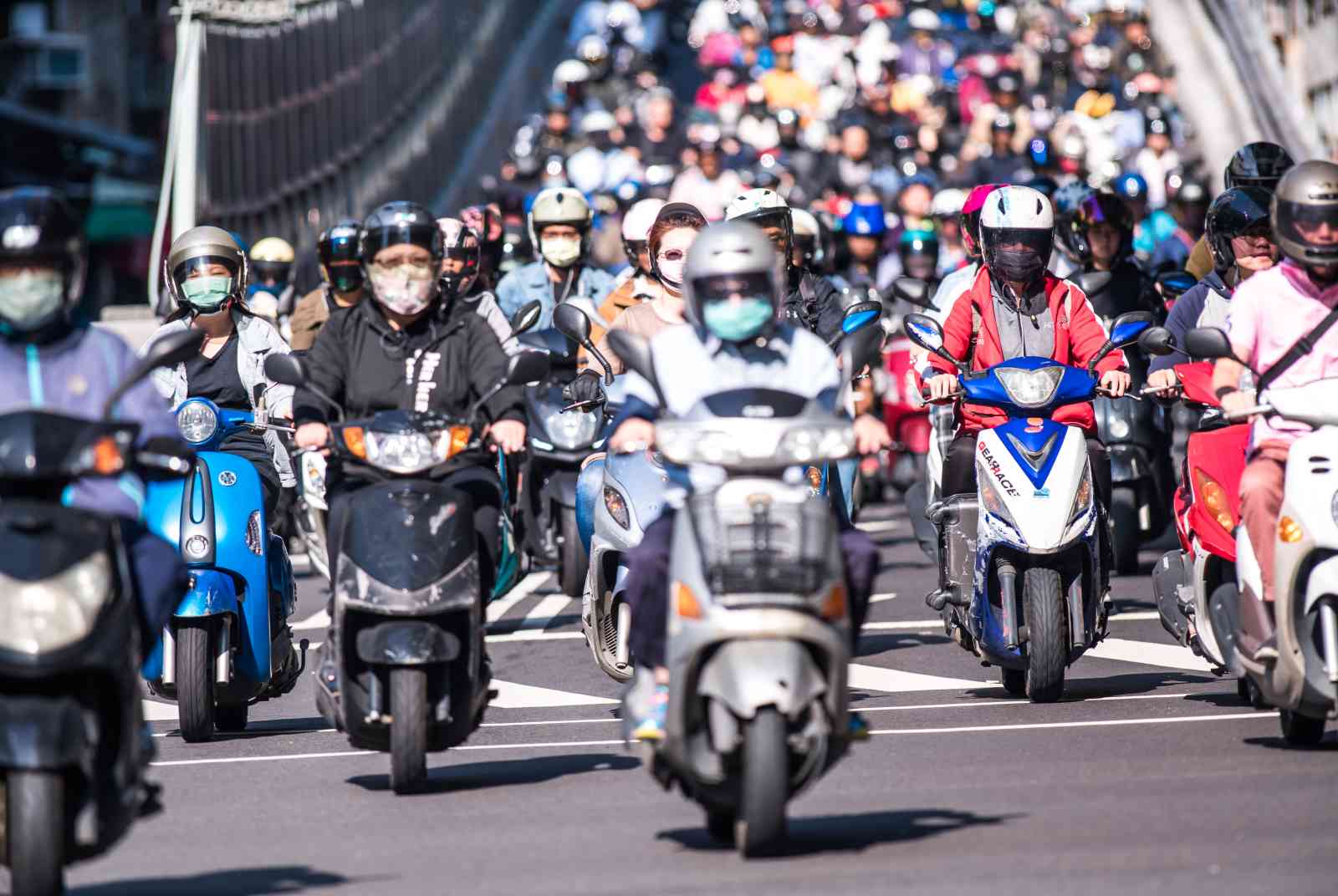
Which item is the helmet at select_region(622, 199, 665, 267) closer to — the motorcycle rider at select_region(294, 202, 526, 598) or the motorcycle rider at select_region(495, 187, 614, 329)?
the motorcycle rider at select_region(495, 187, 614, 329)

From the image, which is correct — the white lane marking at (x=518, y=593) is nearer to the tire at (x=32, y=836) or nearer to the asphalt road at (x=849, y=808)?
the asphalt road at (x=849, y=808)

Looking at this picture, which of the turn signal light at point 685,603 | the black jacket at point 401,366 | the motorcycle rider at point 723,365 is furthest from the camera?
the black jacket at point 401,366

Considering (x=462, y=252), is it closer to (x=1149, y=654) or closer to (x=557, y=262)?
(x=557, y=262)

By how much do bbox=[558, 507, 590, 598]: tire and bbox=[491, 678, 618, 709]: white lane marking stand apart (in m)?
3.61

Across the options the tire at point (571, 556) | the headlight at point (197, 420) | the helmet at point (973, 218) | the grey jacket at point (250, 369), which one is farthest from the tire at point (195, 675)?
the tire at point (571, 556)

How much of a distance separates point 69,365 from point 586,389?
5.49m

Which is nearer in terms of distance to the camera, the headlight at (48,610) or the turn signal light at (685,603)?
the headlight at (48,610)

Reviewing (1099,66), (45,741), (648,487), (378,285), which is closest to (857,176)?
(1099,66)

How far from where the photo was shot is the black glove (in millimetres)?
14375

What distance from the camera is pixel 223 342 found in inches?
542

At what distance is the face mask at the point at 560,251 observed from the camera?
19.6 metres

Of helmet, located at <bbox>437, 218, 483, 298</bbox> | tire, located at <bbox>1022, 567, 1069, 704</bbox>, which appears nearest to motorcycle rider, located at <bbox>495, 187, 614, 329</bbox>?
helmet, located at <bbox>437, 218, 483, 298</bbox>

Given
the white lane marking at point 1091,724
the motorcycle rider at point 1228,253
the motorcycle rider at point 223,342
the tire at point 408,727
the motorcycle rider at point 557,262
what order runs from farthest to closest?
the motorcycle rider at point 557,262, the motorcycle rider at point 223,342, the motorcycle rider at point 1228,253, the white lane marking at point 1091,724, the tire at point 408,727

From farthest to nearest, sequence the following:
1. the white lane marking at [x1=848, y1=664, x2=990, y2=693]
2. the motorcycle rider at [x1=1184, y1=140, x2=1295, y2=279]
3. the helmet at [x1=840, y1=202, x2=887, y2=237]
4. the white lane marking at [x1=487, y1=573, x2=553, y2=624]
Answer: the helmet at [x1=840, y1=202, x2=887, y2=237] < the white lane marking at [x1=487, y1=573, x2=553, y2=624] < the motorcycle rider at [x1=1184, y1=140, x2=1295, y2=279] < the white lane marking at [x1=848, y1=664, x2=990, y2=693]
